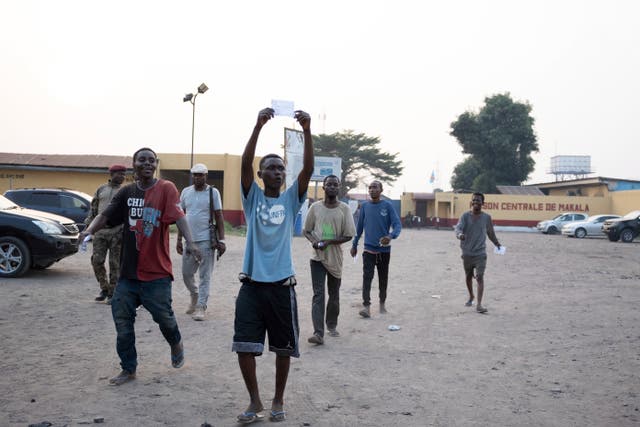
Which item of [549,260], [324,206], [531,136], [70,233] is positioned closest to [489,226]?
[324,206]

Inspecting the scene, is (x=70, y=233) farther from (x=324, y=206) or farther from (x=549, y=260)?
(x=549, y=260)

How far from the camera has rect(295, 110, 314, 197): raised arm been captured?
4039 mm

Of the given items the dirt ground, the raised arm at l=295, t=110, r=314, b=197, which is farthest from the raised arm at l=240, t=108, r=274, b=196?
the dirt ground

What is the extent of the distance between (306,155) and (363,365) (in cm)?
237

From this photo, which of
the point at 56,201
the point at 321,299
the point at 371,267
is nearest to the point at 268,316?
the point at 321,299

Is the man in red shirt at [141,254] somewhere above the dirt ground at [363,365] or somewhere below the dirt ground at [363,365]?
above

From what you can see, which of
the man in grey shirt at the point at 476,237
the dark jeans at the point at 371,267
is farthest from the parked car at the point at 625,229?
the dark jeans at the point at 371,267

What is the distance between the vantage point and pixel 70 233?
1120 centimetres

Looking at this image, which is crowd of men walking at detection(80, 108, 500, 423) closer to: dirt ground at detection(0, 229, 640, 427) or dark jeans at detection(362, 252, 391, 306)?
dirt ground at detection(0, 229, 640, 427)

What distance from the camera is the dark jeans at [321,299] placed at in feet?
21.1

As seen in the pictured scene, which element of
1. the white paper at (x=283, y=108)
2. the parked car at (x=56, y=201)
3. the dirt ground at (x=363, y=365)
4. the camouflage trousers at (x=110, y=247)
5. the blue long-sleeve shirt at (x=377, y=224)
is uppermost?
the white paper at (x=283, y=108)

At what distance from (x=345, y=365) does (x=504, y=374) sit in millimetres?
1452

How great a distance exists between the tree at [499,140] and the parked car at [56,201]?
154 feet

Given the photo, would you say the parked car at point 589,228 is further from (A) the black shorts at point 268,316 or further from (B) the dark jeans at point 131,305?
(A) the black shorts at point 268,316
